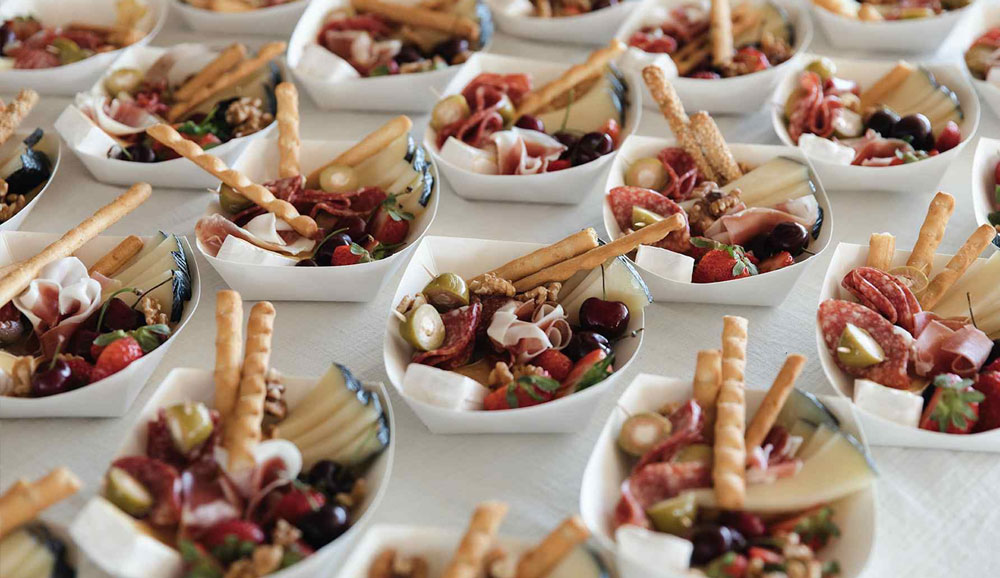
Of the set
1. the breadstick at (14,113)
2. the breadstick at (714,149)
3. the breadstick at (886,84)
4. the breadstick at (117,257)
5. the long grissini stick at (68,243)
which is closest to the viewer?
the long grissini stick at (68,243)

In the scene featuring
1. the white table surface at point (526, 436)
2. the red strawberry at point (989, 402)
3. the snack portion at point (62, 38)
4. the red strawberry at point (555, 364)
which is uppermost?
the snack portion at point (62, 38)

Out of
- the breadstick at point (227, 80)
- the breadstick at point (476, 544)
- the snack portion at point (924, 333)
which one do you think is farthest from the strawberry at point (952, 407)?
the breadstick at point (227, 80)

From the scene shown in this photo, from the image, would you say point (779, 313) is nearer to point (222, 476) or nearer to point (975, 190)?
point (975, 190)

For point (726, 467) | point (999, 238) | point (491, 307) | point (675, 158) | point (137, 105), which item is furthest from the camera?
point (137, 105)

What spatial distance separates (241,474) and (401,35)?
1289mm

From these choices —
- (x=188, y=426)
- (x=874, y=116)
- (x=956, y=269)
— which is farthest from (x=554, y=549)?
(x=874, y=116)

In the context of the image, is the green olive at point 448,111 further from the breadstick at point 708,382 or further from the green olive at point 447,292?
the breadstick at point 708,382

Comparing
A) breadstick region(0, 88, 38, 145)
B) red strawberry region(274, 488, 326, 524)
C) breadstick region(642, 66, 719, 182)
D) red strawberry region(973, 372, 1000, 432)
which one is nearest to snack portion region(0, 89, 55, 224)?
breadstick region(0, 88, 38, 145)

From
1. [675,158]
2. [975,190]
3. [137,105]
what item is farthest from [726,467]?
[137,105]

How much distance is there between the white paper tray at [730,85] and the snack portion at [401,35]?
0.35m

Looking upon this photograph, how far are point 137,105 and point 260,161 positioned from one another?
39 centimetres

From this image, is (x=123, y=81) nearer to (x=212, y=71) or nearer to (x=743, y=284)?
(x=212, y=71)

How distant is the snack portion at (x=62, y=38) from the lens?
2062mm

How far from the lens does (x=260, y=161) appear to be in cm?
173
